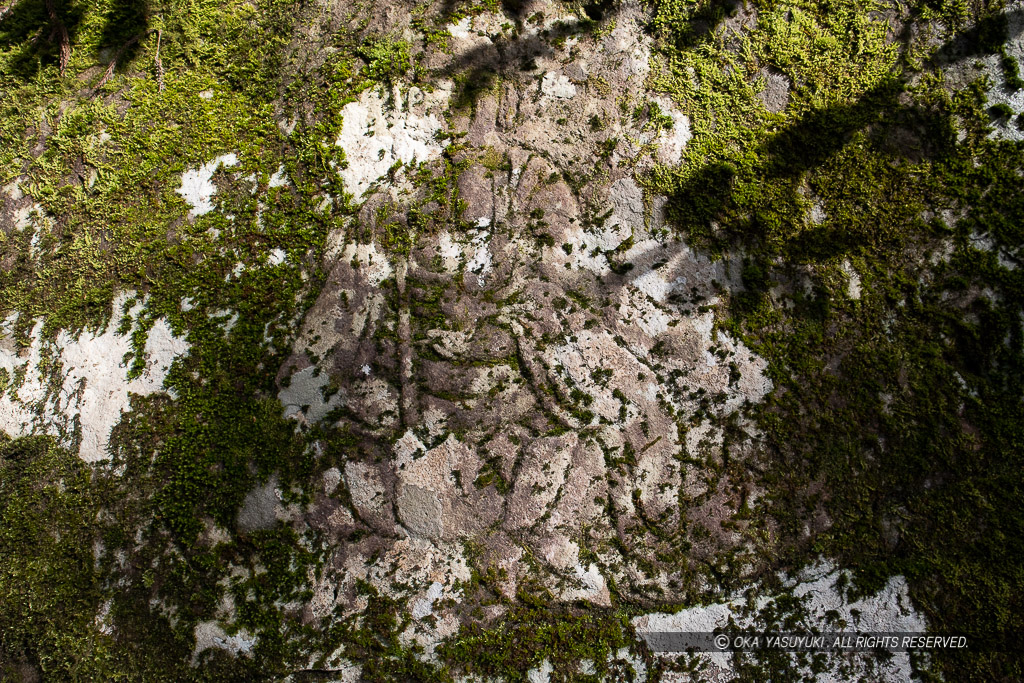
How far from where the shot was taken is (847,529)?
6.68ft

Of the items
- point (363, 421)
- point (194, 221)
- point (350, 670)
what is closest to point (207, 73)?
point (194, 221)

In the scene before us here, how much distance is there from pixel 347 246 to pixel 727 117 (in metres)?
1.58

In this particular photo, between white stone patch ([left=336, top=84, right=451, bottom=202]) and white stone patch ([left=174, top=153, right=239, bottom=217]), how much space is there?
1.54 ft

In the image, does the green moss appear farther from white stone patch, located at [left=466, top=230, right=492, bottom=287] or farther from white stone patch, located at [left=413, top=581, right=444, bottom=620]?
white stone patch, located at [left=413, top=581, right=444, bottom=620]

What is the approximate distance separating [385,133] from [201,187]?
0.75 meters

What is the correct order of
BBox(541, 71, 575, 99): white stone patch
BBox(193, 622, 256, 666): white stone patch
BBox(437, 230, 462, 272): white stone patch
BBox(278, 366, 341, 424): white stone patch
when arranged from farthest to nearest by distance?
BBox(541, 71, 575, 99): white stone patch → BBox(437, 230, 462, 272): white stone patch → BBox(278, 366, 341, 424): white stone patch → BBox(193, 622, 256, 666): white stone patch

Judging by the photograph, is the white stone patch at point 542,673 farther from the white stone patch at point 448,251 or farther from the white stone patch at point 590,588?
the white stone patch at point 448,251

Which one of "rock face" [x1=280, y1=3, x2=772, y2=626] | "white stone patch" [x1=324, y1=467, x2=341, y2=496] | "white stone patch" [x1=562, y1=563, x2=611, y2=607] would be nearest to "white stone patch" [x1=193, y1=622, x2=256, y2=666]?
"rock face" [x1=280, y1=3, x2=772, y2=626]

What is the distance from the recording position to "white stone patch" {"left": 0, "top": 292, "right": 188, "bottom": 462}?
6.88 feet

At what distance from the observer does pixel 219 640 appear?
1976 mm

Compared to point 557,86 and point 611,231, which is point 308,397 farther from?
point 557,86

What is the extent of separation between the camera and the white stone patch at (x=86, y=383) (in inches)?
82.5

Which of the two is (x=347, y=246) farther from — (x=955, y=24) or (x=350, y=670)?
(x=955, y=24)

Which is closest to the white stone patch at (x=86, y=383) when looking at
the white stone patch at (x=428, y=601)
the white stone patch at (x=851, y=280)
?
the white stone patch at (x=428, y=601)
